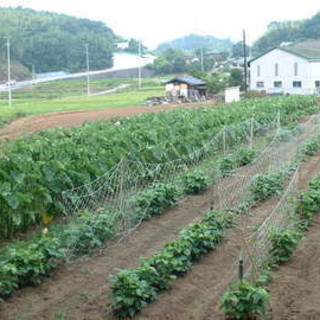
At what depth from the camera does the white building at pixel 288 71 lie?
203ft

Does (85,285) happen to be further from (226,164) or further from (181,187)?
(226,164)

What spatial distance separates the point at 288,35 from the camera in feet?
354

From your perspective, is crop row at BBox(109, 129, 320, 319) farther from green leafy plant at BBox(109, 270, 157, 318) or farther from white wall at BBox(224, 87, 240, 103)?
white wall at BBox(224, 87, 240, 103)

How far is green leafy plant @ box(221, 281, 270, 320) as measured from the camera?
6539 mm

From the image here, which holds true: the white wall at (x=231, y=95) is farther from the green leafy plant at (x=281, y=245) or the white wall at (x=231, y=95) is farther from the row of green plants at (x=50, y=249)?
the green leafy plant at (x=281, y=245)

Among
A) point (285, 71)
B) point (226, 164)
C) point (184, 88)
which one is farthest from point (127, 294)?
point (285, 71)

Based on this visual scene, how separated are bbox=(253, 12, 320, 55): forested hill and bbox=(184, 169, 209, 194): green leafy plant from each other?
9136 cm

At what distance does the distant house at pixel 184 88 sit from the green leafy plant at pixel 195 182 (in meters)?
41.3

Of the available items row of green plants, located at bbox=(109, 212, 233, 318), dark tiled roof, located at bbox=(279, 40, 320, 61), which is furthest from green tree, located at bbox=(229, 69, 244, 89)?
row of green plants, located at bbox=(109, 212, 233, 318)

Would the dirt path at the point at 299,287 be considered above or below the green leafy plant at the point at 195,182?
below

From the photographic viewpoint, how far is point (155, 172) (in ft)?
46.9

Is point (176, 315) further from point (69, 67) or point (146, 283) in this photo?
point (69, 67)

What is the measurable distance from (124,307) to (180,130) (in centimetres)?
1422

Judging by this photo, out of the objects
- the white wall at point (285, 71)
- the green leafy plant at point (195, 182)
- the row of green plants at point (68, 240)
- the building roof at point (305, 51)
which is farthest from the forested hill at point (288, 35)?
the row of green plants at point (68, 240)
